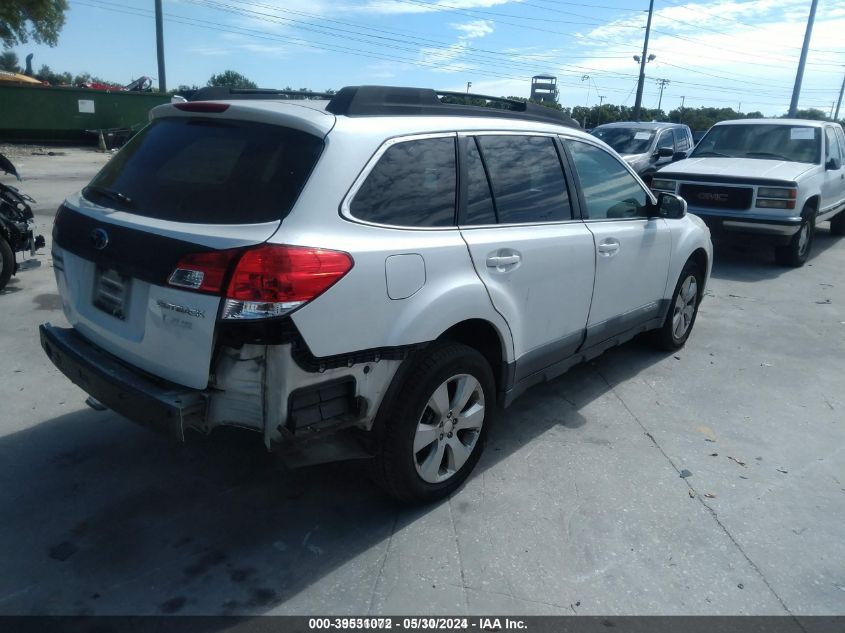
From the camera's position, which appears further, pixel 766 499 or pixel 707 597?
pixel 766 499

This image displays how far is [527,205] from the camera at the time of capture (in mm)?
3762

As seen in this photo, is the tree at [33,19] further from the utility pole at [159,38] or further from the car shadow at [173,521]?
the car shadow at [173,521]

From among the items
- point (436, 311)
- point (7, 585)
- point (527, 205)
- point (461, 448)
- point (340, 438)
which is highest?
point (527, 205)

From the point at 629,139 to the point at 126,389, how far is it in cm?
1301

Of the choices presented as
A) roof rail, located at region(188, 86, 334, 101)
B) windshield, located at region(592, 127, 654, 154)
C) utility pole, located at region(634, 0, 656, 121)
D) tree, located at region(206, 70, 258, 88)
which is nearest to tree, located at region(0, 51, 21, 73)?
tree, located at region(206, 70, 258, 88)

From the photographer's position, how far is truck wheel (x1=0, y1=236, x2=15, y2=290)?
20.6 feet

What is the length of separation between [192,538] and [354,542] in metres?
0.74

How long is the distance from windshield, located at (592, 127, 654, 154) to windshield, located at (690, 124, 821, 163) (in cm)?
290

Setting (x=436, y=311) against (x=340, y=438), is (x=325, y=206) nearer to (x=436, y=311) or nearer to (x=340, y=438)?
(x=436, y=311)

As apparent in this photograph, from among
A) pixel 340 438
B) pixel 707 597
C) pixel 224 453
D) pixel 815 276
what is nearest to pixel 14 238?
pixel 224 453

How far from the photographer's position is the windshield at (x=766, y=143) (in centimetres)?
993

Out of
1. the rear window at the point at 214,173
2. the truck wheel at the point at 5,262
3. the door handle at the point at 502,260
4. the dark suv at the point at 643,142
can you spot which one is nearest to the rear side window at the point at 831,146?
the dark suv at the point at 643,142

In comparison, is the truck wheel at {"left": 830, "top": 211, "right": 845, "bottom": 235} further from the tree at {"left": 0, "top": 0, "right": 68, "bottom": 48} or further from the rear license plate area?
the tree at {"left": 0, "top": 0, "right": 68, "bottom": 48}

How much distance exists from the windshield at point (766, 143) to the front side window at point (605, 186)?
645cm
